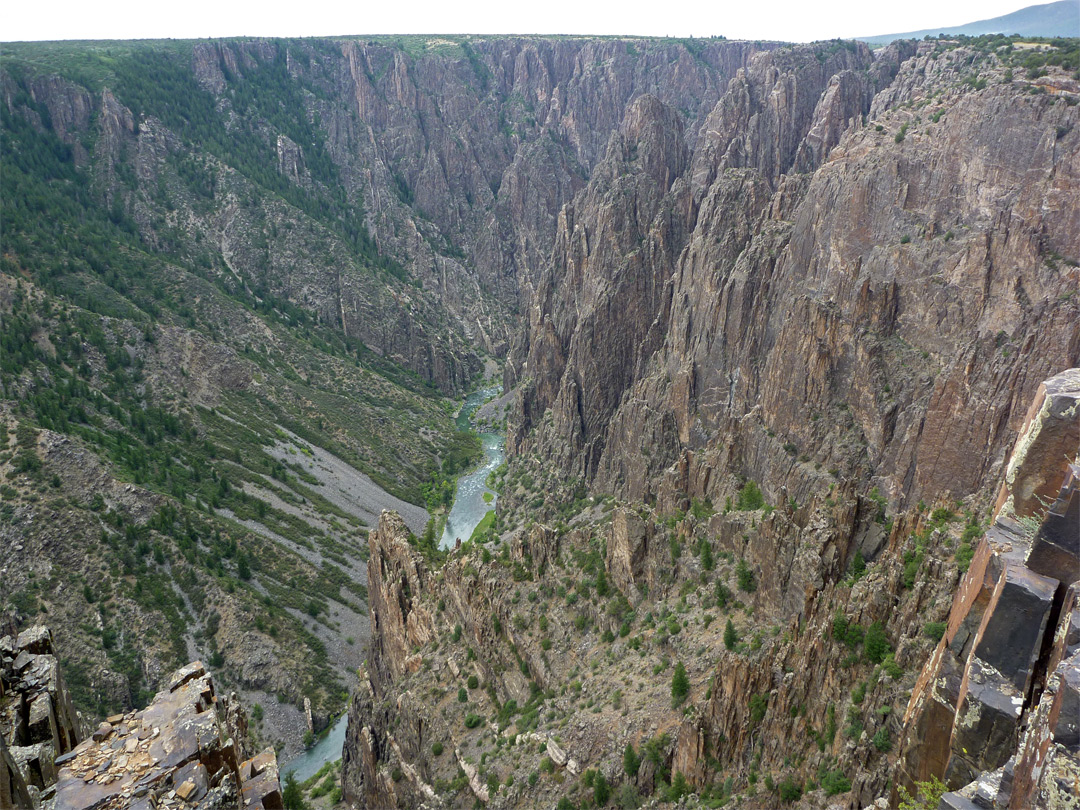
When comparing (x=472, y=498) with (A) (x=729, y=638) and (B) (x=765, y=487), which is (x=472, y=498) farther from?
(A) (x=729, y=638)

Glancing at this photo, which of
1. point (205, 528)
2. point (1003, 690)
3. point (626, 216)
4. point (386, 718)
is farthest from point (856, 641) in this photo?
point (626, 216)

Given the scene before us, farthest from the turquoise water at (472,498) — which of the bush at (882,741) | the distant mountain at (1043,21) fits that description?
the distant mountain at (1043,21)

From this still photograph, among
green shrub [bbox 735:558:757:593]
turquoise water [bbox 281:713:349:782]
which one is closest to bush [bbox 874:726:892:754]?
green shrub [bbox 735:558:757:593]

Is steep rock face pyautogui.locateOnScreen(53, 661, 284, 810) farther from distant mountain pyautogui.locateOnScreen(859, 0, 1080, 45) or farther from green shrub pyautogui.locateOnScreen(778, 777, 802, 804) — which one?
distant mountain pyautogui.locateOnScreen(859, 0, 1080, 45)

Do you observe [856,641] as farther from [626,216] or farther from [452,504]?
[626,216]

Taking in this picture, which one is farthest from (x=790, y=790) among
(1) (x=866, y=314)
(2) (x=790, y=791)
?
(1) (x=866, y=314)

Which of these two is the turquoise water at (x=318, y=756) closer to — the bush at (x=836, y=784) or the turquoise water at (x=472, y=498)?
the turquoise water at (x=472, y=498)
